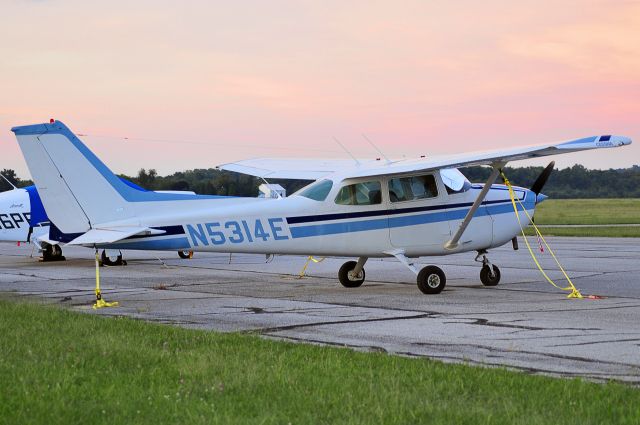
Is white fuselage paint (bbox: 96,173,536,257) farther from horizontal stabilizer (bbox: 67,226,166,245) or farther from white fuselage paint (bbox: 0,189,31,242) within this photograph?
white fuselage paint (bbox: 0,189,31,242)

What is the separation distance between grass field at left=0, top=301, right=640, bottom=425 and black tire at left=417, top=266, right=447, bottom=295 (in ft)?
22.0

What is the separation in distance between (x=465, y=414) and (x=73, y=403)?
302 centimetres

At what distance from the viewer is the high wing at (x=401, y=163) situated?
583 inches

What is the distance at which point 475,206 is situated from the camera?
664 inches

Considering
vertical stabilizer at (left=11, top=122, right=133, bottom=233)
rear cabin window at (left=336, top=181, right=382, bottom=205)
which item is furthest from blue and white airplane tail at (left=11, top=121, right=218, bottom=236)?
rear cabin window at (left=336, top=181, right=382, bottom=205)

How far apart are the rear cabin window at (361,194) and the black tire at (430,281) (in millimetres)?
1554

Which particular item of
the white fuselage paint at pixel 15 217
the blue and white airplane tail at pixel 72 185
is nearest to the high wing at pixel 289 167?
the blue and white airplane tail at pixel 72 185

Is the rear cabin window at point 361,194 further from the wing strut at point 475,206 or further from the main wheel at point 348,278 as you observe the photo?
the main wheel at point 348,278

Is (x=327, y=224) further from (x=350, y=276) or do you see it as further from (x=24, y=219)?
(x=24, y=219)

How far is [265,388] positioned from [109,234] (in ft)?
26.4

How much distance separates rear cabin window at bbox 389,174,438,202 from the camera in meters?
17.2

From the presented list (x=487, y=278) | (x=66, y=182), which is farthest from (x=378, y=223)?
(x=66, y=182)

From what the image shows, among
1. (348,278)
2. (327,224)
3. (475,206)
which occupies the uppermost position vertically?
(475,206)

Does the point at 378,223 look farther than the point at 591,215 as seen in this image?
No
